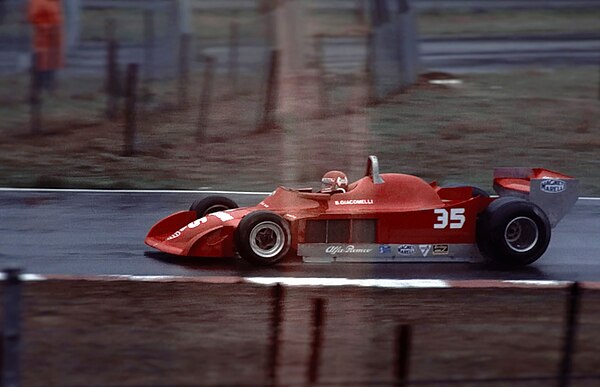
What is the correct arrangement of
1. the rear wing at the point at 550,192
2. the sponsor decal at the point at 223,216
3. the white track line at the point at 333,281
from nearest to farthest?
1. the white track line at the point at 333,281
2. the sponsor decal at the point at 223,216
3. the rear wing at the point at 550,192

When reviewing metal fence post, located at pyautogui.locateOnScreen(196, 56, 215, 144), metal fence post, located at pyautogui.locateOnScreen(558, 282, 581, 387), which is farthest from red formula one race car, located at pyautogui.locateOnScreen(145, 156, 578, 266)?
metal fence post, located at pyautogui.locateOnScreen(196, 56, 215, 144)

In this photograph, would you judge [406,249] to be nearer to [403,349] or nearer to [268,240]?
[268,240]

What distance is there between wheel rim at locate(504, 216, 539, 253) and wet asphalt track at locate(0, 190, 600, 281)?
225mm

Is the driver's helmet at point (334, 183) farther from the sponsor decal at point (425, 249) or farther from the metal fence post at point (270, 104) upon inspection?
the metal fence post at point (270, 104)

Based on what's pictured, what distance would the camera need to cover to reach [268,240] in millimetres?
11117

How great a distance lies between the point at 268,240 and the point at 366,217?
0.88 m

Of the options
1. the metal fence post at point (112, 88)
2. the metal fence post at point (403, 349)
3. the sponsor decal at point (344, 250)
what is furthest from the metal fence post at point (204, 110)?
the metal fence post at point (403, 349)

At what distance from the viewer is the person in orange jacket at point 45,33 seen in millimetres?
21394

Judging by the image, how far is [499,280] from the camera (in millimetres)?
10867

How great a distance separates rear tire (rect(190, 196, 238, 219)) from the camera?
1176 centimetres

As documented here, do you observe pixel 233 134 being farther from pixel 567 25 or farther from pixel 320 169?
pixel 567 25

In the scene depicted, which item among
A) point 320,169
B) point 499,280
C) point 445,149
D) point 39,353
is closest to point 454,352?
point 39,353

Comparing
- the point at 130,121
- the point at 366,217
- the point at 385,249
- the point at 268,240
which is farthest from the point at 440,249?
the point at 130,121

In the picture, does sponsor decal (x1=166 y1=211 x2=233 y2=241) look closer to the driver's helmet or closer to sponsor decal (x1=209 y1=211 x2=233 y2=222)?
sponsor decal (x1=209 y1=211 x2=233 y2=222)
